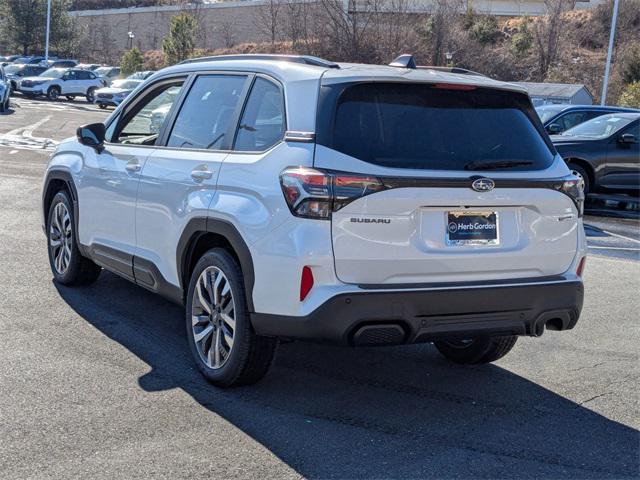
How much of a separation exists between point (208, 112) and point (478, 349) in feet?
7.81

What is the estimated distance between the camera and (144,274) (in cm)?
616

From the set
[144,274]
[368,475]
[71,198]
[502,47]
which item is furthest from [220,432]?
[502,47]

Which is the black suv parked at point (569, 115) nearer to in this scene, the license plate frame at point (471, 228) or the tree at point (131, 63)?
the license plate frame at point (471, 228)

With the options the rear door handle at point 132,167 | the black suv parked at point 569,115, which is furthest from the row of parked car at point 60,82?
the rear door handle at point 132,167

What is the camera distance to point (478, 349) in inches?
235

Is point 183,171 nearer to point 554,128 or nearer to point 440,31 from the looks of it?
point 554,128

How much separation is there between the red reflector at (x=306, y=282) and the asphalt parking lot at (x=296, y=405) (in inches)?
28.8

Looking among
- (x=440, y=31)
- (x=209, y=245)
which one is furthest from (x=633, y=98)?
(x=209, y=245)

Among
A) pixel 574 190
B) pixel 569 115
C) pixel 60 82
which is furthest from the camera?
pixel 60 82

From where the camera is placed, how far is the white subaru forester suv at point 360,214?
181 inches

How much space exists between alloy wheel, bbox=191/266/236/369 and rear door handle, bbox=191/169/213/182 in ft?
1.81

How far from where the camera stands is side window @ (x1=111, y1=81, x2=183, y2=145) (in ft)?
20.9

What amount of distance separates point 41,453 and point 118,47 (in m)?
85.0

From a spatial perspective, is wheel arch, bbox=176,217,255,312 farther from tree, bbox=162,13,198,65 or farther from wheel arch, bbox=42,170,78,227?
tree, bbox=162,13,198,65
